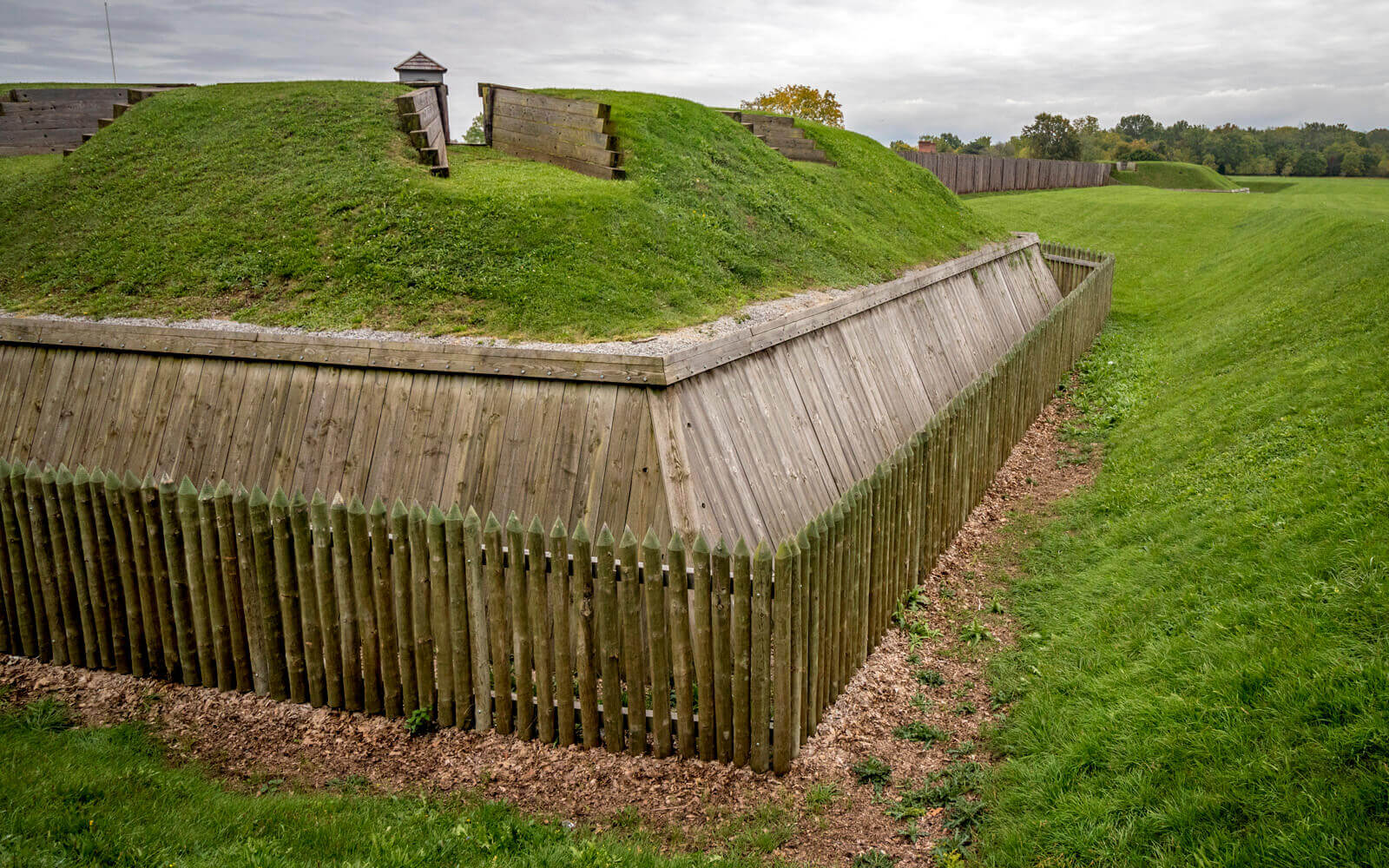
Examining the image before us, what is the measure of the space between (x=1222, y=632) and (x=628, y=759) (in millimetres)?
3503

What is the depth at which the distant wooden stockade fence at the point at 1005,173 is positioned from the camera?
1873 inches

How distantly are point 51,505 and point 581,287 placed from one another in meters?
4.67

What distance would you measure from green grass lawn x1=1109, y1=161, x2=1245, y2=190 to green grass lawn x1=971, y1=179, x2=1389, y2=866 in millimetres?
61545

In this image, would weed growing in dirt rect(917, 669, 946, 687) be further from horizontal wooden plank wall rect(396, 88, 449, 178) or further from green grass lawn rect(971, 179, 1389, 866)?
horizontal wooden plank wall rect(396, 88, 449, 178)

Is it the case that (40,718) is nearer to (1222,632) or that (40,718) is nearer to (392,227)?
(392,227)

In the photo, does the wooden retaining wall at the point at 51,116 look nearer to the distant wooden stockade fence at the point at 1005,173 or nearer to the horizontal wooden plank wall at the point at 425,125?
the horizontal wooden plank wall at the point at 425,125

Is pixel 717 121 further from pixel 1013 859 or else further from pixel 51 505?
pixel 1013 859

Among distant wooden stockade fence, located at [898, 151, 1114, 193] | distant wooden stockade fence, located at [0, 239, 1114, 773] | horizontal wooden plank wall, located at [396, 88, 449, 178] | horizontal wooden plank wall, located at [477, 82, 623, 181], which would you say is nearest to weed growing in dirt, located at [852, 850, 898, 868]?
distant wooden stockade fence, located at [0, 239, 1114, 773]

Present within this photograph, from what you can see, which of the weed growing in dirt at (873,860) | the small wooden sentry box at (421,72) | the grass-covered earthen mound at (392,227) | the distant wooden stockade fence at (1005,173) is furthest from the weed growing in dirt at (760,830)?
the distant wooden stockade fence at (1005,173)

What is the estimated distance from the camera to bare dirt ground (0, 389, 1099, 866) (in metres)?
4.63

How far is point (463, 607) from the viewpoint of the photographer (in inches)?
208

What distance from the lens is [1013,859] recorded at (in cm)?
411

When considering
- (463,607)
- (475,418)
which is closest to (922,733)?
(463,607)

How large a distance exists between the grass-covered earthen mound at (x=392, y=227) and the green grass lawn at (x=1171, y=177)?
196 feet
